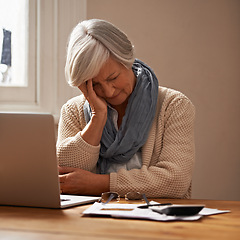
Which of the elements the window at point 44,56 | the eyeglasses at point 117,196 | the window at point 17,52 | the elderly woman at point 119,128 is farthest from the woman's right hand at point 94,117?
the window at point 17,52

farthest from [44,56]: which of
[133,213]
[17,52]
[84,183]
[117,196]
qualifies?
[133,213]

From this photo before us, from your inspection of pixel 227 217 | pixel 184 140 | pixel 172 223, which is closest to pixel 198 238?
pixel 172 223

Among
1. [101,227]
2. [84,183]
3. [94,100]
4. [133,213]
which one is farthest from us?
[94,100]

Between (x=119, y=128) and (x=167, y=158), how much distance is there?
308mm

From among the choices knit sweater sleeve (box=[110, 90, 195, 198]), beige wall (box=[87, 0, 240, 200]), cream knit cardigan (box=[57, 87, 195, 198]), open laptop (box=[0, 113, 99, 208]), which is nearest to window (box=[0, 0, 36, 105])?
beige wall (box=[87, 0, 240, 200])

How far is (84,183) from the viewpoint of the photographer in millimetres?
1675

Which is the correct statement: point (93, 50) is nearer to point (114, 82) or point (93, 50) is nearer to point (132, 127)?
point (114, 82)

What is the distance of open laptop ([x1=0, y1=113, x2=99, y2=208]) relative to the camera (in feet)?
3.69

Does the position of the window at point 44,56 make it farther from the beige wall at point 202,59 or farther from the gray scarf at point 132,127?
the gray scarf at point 132,127

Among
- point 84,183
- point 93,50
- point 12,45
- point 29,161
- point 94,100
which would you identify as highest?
point 12,45

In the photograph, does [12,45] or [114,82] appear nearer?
[114,82]

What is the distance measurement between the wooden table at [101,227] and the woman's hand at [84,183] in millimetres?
507

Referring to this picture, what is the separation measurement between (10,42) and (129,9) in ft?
2.69

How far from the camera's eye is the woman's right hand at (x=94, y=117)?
1850mm
